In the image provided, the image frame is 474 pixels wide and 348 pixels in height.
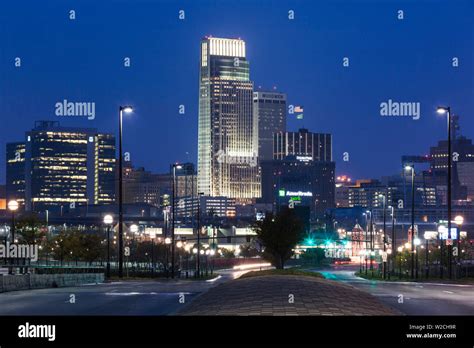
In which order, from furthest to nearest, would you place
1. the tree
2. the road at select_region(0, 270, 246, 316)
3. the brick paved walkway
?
the tree
the road at select_region(0, 270, 246, 316)
the brick paved walkway

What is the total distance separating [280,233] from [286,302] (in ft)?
158

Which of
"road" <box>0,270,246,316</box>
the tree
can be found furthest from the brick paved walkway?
the tree

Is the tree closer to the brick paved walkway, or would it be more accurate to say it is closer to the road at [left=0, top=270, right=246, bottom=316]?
the road at [left=0, top=270, right=246, bottom=316]

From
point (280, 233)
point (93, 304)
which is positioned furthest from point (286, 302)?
point (280, 233)

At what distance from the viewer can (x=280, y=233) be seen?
7062cm

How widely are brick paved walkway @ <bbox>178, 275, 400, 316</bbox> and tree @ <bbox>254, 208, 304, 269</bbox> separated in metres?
41.2

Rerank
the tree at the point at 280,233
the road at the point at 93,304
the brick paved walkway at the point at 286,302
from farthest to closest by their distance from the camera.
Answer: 1. the tree at the point at 280,233
2. the road at the point at 93,304
3. the brick paved walkway at the point at 286,302

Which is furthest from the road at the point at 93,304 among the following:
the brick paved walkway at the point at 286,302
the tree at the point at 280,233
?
the tree at the point at 280,233

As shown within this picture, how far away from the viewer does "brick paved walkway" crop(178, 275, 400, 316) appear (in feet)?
69.5

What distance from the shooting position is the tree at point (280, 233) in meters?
70.6

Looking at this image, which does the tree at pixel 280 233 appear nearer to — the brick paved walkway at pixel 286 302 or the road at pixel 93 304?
the road at pixel 93 304

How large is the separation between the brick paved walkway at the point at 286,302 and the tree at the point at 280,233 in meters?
41.2

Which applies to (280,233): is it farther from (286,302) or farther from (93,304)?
(286,302)
